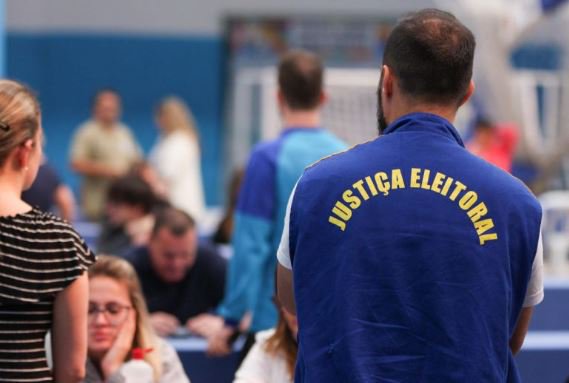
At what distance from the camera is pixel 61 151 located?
15.8 m

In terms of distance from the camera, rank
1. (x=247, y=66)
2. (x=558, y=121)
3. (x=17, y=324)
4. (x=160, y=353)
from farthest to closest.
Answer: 1. (x=247, y=66)
2. (x=558, y=121)
3. (x=160, y=353)
4. (x=17, y=324)

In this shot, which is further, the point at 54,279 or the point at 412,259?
the point at 54,279

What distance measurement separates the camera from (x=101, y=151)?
1171 centimetres

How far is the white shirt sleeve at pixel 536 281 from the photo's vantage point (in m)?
2.41

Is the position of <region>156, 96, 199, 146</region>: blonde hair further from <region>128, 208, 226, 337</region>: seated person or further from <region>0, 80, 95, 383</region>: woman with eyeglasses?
<region>0, 80, 95, 383</region>: woman with eyeglasses

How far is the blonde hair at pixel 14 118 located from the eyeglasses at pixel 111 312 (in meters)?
0.90

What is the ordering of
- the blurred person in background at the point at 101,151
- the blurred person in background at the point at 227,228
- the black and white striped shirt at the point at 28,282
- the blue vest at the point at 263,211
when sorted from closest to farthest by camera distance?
the black and white striped shirt at the point at 28,282 → the blue vest at the point at 263,211 → the blurred person in background at the point at 227,228 → the blurred person in background at the point at 101,151

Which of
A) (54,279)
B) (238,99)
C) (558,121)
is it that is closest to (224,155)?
(238,99)

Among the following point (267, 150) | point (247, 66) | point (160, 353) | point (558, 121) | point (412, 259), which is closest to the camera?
point (412, 259)

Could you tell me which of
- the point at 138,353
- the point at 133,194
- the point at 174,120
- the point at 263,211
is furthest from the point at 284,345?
the point at 174,120

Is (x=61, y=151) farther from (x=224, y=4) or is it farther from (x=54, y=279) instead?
(x=54, y=279)

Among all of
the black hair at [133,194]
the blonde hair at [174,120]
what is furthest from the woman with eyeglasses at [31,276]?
the blonde hair at [174,120]

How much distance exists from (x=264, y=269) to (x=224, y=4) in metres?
11.9

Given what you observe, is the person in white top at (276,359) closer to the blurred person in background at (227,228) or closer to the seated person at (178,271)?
the seated person at (178,271)
